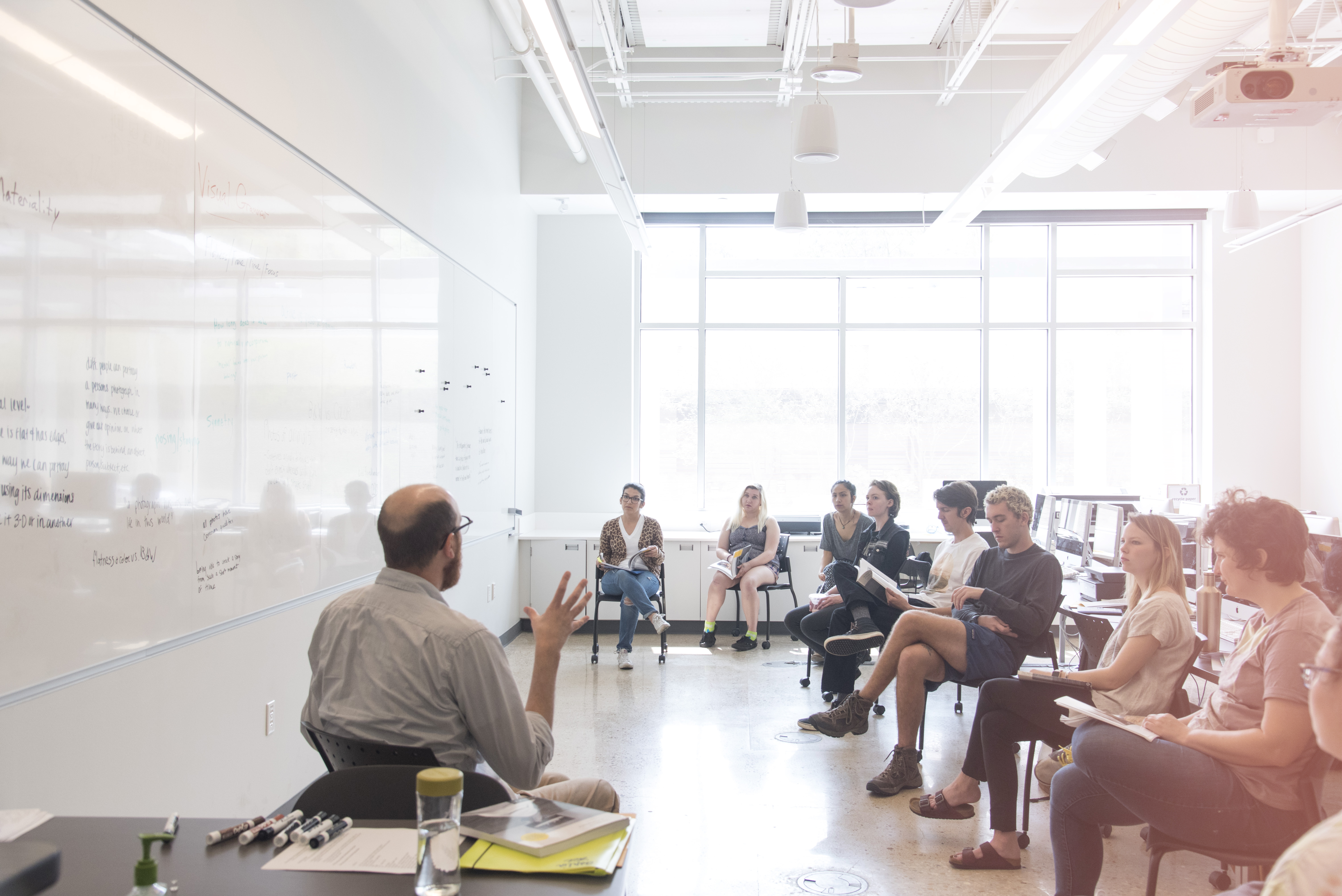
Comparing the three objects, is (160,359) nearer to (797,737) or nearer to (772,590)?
(797,737)

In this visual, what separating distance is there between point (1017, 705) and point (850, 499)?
106 inches

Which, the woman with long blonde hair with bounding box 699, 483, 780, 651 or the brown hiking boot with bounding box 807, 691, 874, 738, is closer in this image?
the brown hiking boot with bounding box 807, 691, 874, 738

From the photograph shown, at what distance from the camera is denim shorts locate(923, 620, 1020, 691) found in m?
3.63

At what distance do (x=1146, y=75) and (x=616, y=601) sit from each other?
4.56 meters

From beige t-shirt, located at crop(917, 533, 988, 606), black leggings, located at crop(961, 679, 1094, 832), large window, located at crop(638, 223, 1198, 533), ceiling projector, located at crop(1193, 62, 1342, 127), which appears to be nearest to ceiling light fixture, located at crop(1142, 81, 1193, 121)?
large window, located at crop(638, 223, 1198, 533)

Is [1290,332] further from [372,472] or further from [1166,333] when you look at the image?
[372,472]

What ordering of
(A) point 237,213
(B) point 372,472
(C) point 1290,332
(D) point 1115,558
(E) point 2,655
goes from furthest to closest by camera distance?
(C) point 1290,332 → (D) point 1115,558 → (B) point 372,472 → (A) point 237,213 → (E) point 2,655

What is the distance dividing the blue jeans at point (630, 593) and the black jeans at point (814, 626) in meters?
1.34

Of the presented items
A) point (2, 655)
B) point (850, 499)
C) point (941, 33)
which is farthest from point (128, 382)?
point (941, 33)

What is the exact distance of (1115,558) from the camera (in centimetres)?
461

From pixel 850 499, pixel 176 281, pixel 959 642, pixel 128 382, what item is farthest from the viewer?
pixel 850 499

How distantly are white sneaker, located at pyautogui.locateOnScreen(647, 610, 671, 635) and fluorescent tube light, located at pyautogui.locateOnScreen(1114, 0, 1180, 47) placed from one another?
13.9 feet

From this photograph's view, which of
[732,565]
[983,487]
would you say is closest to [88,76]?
[732,565]

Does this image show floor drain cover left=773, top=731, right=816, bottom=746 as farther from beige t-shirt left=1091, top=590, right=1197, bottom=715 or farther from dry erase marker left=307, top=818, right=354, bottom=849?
dry erase marker left=307, top=818, right=354, bottom=849
